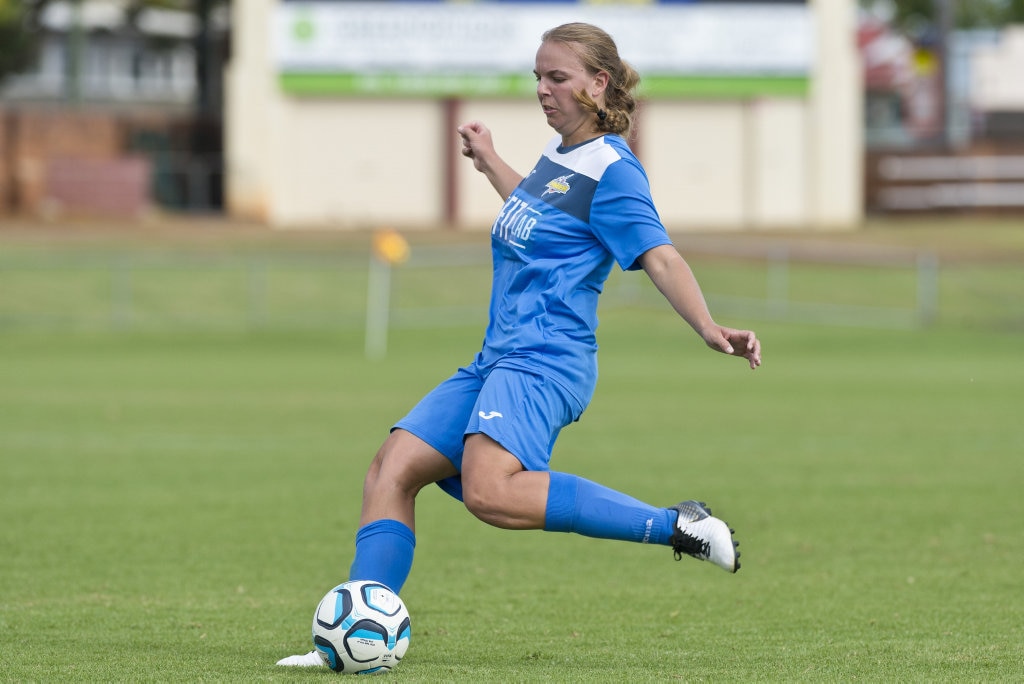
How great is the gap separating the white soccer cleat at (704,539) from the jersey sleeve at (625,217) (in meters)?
A: 0.87

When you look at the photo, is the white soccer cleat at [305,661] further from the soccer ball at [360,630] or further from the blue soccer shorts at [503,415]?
the blue soccer shorts at [503,415]

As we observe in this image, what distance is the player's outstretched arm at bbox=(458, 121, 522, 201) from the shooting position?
6.27 metres

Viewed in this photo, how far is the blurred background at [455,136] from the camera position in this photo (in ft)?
130

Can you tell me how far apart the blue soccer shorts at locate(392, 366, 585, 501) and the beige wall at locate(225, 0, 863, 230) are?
3514cm

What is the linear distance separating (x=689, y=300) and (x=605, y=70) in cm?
87

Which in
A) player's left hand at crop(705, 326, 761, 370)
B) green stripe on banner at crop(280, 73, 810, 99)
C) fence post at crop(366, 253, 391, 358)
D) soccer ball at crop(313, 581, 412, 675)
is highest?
green stripe on banner at crop(280, 73, 810, 99)

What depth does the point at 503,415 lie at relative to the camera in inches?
212

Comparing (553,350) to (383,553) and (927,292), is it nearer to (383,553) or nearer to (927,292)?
(383,553)

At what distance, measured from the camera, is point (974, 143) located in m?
43.0

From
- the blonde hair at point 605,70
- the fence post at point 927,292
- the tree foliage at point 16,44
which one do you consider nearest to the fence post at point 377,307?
the fence post at point 927,292

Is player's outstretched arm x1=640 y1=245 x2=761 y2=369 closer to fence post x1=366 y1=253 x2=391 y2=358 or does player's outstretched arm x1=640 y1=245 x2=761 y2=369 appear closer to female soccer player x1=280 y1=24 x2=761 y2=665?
female soccer player x1=280 y1=24 x2=761 y2=665

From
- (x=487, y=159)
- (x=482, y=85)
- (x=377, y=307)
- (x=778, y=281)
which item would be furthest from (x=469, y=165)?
(x=487, y=159)

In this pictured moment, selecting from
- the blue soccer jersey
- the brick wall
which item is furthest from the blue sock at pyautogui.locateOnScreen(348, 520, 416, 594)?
the brick wall

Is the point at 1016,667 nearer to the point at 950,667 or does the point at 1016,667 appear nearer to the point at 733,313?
the point at 950,667
